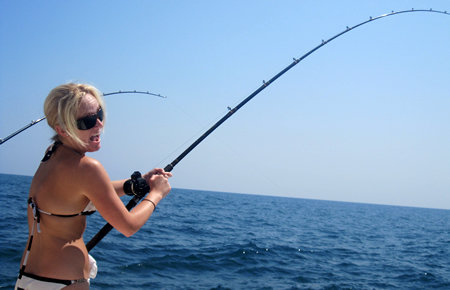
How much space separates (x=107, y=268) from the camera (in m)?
8.11

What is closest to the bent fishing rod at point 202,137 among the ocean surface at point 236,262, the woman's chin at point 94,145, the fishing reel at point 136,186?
the fishing reel at point 136,186

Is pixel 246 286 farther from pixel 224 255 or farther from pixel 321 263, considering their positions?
pixel 321 263

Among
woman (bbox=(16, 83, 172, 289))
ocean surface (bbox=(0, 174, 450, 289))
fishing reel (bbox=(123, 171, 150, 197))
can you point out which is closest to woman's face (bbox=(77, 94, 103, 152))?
woman (bbox=(16, 83, 172, 289))

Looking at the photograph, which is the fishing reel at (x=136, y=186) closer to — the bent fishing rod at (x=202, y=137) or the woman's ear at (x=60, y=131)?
the bent fishing rod at (x=202, y=137)

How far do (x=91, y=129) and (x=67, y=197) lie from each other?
322 mm

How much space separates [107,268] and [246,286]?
2.82 m

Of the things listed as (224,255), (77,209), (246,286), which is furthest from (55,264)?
(224,255)

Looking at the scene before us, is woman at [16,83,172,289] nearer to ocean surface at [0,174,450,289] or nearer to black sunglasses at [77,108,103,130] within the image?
black sunglasses at [77,108,103,130]

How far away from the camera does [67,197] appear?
5.62 ft

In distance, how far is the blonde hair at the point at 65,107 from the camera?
1718 mm

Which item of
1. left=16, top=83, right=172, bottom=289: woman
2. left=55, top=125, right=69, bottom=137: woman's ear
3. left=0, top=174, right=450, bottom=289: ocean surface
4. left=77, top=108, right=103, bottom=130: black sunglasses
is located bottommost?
left=0, top=174, right=450, bottom=289: ocean surface

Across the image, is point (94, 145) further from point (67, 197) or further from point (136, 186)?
point (136, 186)

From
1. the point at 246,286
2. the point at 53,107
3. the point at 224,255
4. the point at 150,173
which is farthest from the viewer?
the point at 224,255

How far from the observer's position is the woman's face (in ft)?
5.84
